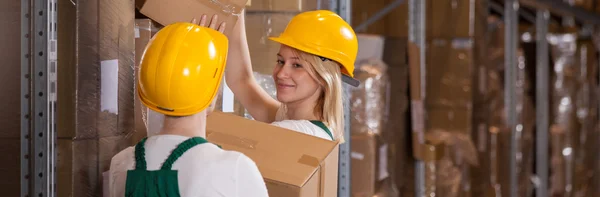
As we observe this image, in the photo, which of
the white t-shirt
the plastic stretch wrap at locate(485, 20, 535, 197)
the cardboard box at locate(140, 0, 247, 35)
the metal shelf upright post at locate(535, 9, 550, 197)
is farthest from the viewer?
the metal shelf upright post at locate(535, 9, 550, 197)

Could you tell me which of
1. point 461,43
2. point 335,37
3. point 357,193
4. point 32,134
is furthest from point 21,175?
point 461,43

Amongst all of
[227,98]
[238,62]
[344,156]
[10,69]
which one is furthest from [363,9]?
[10,69]

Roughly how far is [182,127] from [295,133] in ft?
1.69

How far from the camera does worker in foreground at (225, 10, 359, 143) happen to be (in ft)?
8.58

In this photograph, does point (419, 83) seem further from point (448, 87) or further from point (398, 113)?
point (448, 87)

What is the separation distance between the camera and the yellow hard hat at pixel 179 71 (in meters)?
1.71

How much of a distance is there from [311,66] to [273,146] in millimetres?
557

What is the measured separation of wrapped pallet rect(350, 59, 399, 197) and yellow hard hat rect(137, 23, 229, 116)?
220cm

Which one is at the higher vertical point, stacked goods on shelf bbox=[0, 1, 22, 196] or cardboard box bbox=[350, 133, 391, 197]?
stacked goods on shelf bbox=[0, 1, 22, 196]

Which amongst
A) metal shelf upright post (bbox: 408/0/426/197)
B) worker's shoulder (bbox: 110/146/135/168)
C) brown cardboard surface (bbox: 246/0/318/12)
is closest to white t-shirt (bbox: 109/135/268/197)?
worker's shoulder (bbox: 110/146/135/168)

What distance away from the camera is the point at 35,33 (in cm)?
197

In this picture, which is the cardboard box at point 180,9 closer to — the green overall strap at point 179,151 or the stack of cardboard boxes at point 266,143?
the stack of cardboard boxes at point 266,143

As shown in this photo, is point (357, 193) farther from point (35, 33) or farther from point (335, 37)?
point (35, 33)

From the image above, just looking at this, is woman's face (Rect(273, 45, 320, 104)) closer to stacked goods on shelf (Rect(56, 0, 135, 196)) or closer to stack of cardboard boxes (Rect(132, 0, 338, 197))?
stack of cardboard boxes (Rect(132, 0, 338, 197))
